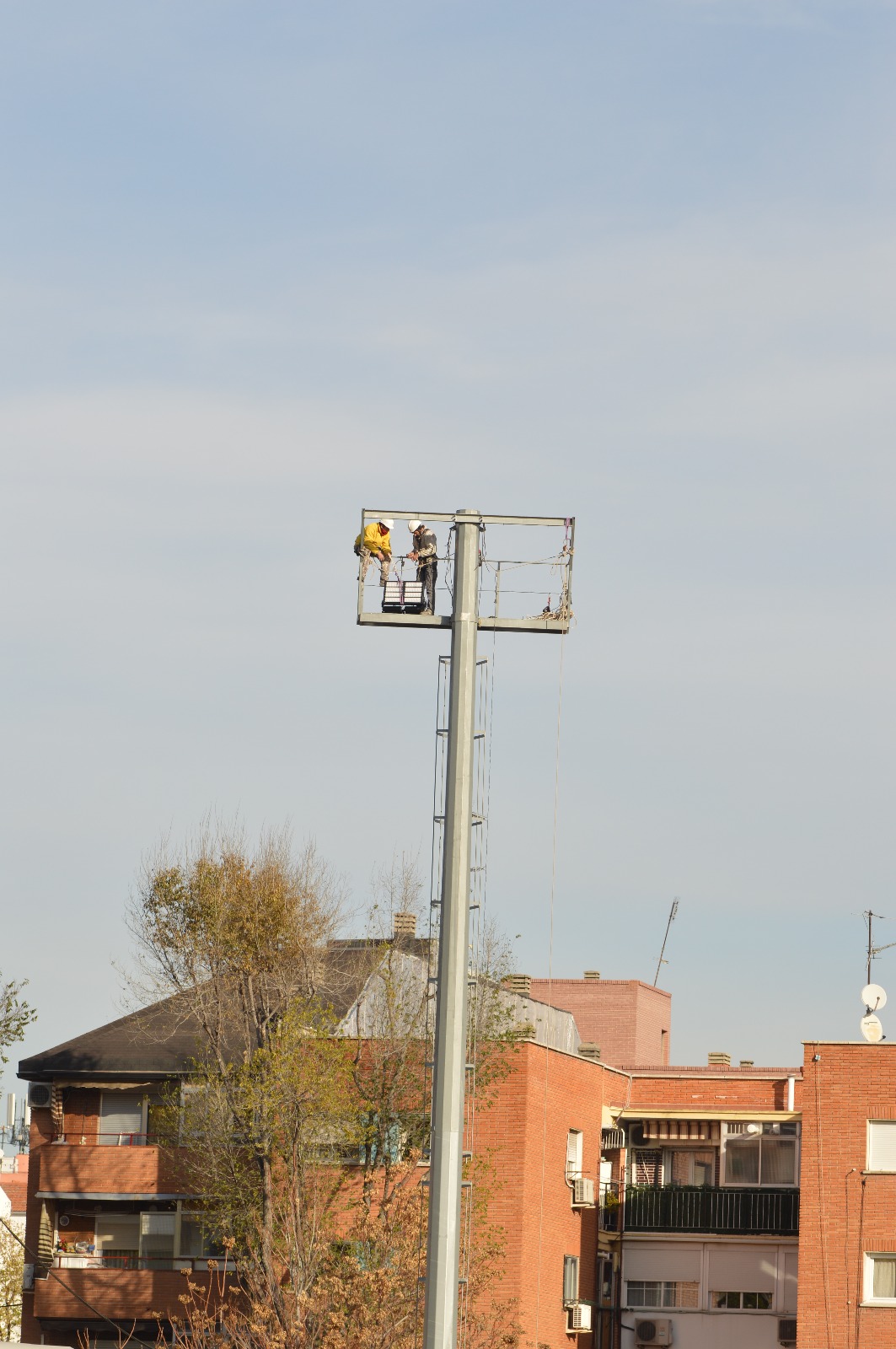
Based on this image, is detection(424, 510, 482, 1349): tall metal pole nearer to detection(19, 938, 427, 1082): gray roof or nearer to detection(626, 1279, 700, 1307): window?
detection(19, 938, 427, 1082): gray roof

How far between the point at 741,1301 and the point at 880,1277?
652cm

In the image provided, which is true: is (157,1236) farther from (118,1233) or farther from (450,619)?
(450,619)

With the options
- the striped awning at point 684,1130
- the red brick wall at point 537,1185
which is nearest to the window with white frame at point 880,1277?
the red brick wall at point 537,1185

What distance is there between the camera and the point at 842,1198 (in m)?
43.6

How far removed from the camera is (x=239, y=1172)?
43188 millimetres

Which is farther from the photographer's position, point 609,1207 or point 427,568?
point 609,1207

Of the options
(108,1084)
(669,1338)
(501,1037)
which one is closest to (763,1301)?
(669,1338)

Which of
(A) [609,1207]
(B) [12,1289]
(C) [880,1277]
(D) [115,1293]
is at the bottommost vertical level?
(B) [12,1289]

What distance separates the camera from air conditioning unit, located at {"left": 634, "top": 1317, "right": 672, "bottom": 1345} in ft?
160

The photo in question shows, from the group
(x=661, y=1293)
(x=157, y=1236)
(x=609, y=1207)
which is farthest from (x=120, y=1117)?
(x=661, y=1293)

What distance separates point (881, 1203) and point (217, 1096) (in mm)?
15061

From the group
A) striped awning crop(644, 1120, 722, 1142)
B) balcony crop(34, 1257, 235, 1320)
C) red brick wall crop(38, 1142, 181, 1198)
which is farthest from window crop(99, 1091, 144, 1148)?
striped awning crop(644, 1120, 722, 1142)

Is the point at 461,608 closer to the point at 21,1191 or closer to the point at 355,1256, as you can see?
the point at 355,1256

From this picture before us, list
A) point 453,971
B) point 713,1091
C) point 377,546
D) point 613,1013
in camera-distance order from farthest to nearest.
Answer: point 613,1013 → point 713,1091 → point 377,546 → point 453,971
